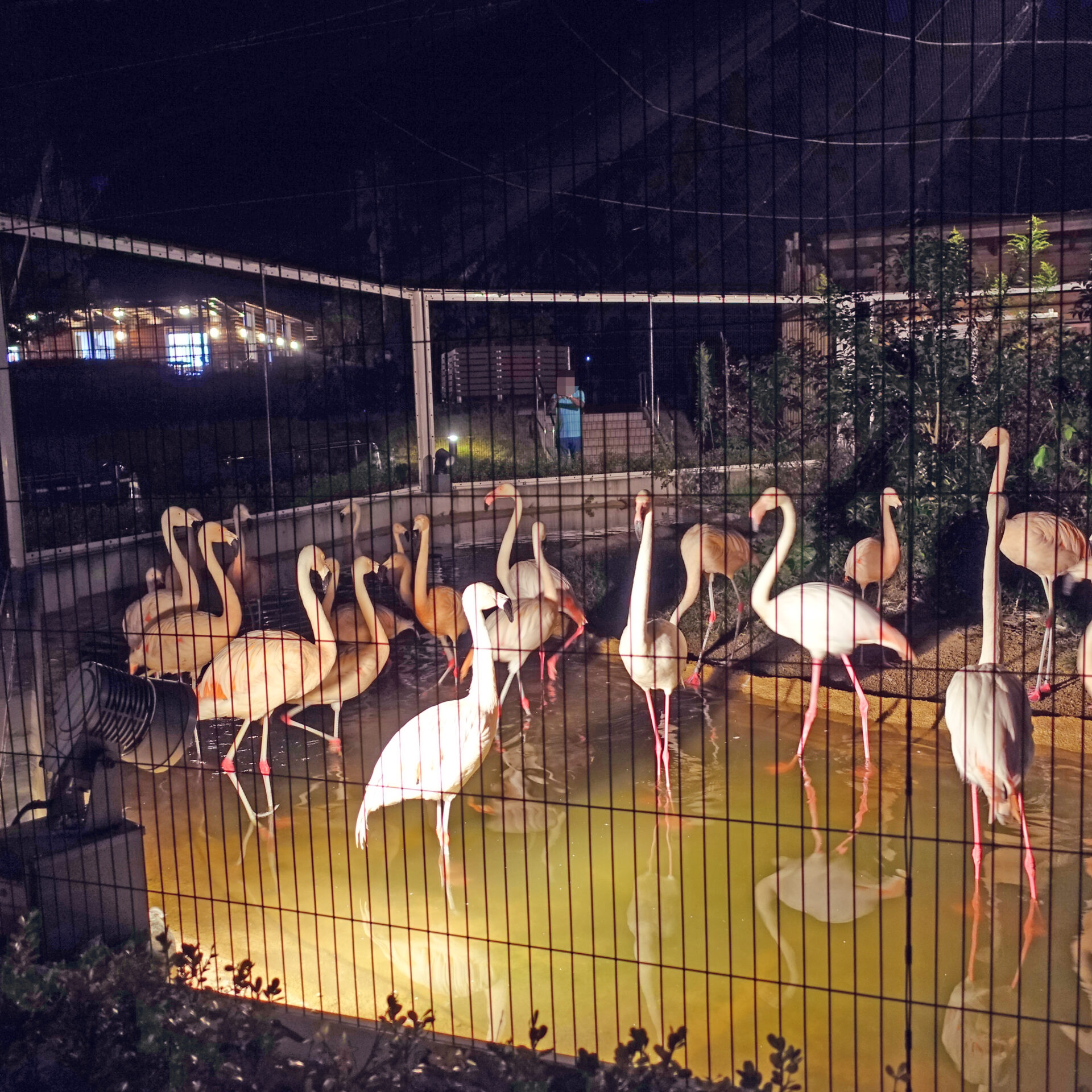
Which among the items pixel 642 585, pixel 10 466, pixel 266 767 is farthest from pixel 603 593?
pixel 10 466

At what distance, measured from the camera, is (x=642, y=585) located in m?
4.90

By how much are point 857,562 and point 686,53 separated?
9.52 ft

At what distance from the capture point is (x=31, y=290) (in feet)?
25.4

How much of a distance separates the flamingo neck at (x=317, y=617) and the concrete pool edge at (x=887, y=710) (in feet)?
6.58

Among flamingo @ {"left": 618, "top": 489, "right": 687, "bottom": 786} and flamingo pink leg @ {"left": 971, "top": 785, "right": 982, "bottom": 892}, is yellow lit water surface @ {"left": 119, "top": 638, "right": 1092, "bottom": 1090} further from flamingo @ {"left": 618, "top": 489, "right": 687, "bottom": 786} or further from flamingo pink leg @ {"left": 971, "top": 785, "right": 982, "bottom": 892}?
flamingo @ {"left": 618, "top": 489, "right": 687, "bottom": 786}

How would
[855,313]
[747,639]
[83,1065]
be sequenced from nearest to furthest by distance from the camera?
1. [83,1065]
2. [855,313]
3. [747,639]

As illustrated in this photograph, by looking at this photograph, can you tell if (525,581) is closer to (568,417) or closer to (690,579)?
(690,579)

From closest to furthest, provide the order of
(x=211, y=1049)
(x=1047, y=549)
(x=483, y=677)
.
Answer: (x=211, y=1049) < (x=483, y=677) < (x=1047, y=549)

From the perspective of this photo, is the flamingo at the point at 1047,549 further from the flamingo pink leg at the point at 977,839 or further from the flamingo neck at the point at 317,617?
the flamingo neck at the point at 317,617

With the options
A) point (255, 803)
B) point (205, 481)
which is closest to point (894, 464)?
point (255, 803)

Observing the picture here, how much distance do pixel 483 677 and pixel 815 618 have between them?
1892mm

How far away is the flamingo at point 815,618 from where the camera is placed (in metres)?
5.06

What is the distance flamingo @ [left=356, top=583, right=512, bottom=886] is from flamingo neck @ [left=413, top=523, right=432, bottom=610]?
2.22m

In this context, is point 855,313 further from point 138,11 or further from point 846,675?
point 138,11
